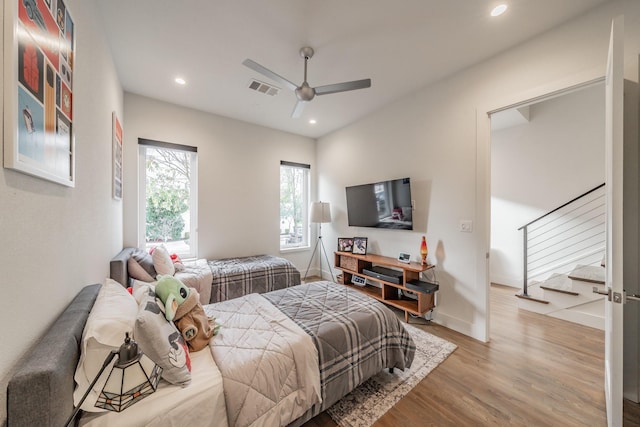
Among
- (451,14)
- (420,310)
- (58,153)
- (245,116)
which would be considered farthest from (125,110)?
(420,310)

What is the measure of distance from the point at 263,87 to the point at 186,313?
260cm

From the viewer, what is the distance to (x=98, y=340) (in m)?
0.92

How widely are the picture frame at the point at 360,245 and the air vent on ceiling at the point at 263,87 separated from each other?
2448 mm

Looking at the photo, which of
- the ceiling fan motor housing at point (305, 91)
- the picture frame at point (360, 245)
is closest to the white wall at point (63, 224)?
the ceiling fan motor housing at point (305, 91)

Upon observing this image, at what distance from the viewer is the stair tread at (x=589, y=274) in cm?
268

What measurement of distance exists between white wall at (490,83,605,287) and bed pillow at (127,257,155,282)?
5.45 metres

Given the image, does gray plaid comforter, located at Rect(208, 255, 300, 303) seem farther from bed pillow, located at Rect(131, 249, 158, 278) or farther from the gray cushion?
the gray cushion

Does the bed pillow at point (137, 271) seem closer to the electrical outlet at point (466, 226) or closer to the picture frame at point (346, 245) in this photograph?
the picture frame at point (346, 245)

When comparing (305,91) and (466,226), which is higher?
(305,91)

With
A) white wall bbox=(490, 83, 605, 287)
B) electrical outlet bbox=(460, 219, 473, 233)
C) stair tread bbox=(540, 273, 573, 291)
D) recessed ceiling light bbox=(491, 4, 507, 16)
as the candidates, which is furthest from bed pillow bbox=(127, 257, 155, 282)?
white wall bbox=(490, 83, 605, 287)

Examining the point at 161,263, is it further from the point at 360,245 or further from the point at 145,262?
the point at 360,245

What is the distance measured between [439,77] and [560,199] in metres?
2.92

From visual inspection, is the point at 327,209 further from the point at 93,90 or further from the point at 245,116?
the point at 93,90

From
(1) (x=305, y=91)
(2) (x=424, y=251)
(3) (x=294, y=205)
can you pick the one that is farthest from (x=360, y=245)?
(1) (x=305, y=91)
